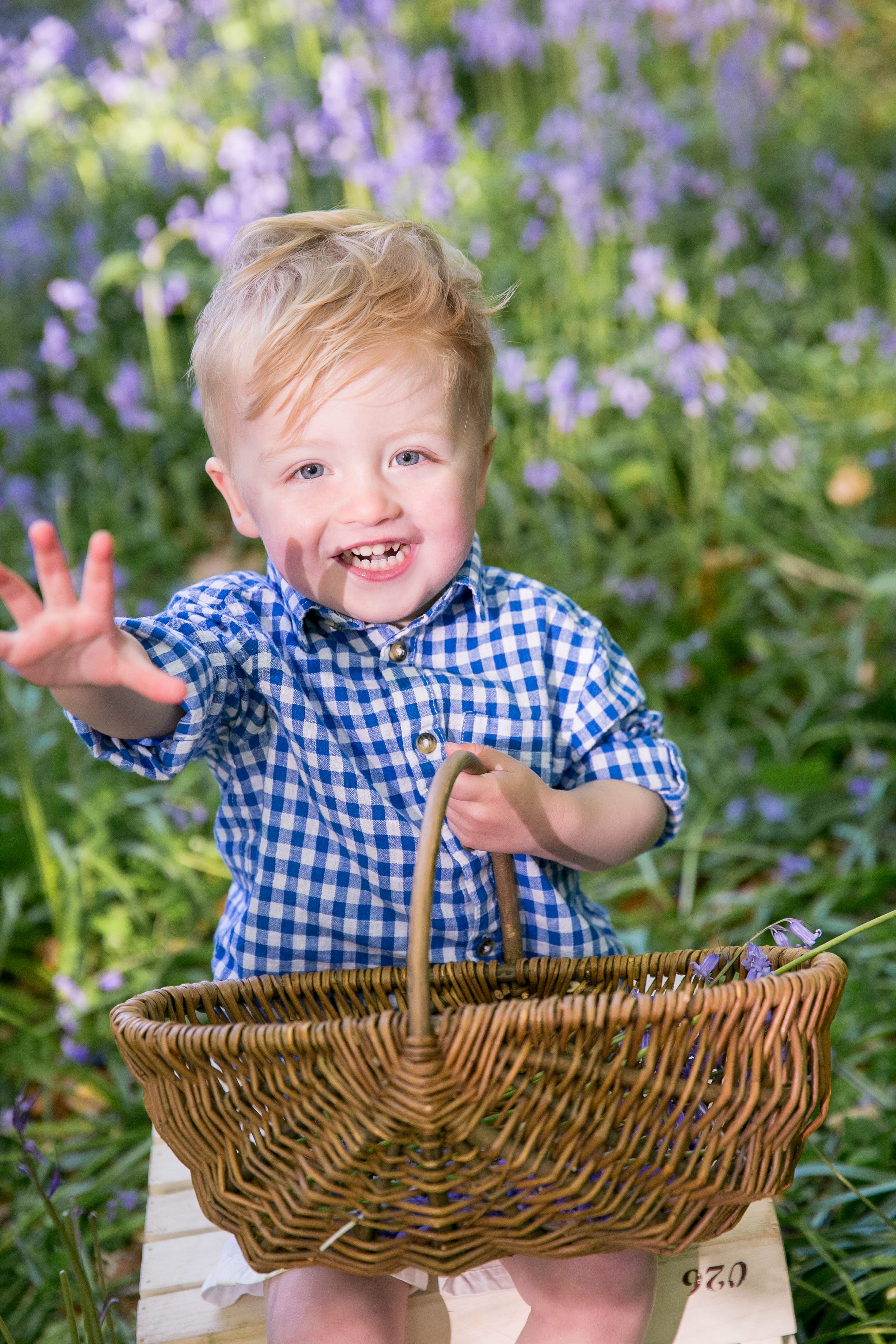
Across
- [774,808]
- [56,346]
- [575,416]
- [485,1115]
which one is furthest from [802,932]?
[56,346]

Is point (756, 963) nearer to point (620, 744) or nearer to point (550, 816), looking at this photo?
point (550, 816)

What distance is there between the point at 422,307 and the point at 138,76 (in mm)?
3942

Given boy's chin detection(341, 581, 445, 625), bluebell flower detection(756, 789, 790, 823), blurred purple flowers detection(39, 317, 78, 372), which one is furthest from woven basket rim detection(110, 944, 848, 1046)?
blurred purple flowers detection(39, 317, 78, 372)

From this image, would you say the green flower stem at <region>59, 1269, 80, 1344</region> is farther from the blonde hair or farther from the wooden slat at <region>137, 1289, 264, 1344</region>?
the blonde hair

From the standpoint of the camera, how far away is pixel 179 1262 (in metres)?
1.62

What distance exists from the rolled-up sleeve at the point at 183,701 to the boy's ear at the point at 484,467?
1.21 ft

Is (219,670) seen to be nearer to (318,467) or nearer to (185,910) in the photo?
(318,467)

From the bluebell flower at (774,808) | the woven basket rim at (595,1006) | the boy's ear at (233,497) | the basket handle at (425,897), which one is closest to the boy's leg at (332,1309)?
the woven basket rim at (595,1006)

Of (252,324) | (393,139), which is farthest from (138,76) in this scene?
(252,324)

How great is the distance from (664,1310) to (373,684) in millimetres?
830

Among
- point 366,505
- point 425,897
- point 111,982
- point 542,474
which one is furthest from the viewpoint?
point 542,474

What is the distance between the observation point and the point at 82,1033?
2.37 meters

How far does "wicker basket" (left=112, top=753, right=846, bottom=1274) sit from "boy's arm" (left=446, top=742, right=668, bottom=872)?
0.49 feet

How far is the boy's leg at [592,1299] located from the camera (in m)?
1.39
